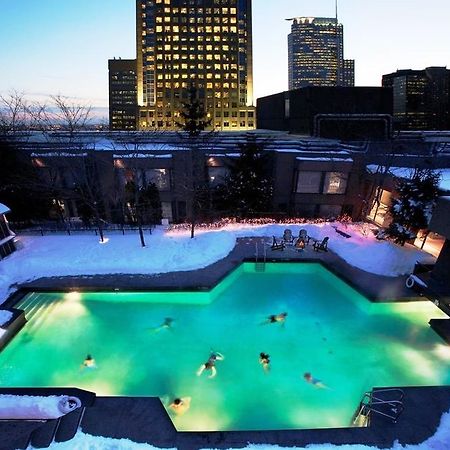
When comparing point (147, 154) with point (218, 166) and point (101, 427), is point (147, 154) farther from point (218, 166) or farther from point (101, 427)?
point (101, 427)

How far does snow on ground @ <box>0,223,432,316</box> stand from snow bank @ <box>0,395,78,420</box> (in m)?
6.87

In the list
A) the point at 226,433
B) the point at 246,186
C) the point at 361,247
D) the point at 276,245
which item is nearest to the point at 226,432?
the point at 226,433

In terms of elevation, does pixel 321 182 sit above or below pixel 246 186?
above

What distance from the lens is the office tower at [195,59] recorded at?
103 m

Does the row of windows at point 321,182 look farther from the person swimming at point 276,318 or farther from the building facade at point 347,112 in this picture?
the person swimming at point 276,318

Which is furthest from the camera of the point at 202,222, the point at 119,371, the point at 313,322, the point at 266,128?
the point at 266,128

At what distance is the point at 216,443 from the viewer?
794cm

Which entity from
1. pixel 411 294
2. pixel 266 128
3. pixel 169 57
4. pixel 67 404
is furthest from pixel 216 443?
pixel 169 57

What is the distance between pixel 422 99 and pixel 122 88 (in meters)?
133

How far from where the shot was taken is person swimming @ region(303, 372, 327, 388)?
1112cm

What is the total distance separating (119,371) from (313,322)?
687 cm

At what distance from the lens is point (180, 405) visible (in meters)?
10.2

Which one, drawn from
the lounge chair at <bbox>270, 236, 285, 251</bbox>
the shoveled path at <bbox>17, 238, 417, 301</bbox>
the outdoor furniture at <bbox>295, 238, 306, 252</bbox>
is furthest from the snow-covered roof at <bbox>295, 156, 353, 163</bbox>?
the shoveled path at <bbox>17, 238, 417, 301</bbox>

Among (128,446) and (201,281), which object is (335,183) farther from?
(128,446)
